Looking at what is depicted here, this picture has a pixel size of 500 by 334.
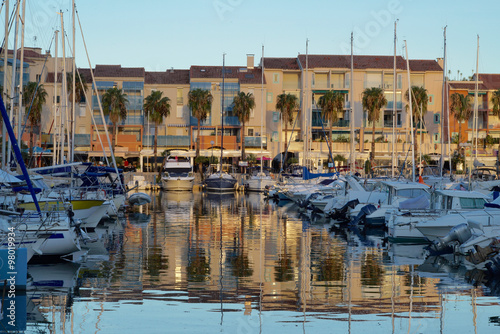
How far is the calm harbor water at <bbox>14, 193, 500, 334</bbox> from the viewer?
14.6 meters

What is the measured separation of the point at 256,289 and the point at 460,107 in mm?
75436

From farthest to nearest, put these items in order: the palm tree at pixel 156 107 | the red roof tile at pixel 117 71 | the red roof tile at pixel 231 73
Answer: the red roof tile at pixel 231 73, the red roof tile at pixel 117 71, the palm tree at pixel 156 107

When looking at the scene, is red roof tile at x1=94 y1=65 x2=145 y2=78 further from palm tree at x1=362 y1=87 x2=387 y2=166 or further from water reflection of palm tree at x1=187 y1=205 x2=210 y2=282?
water reflection of palm tree at x1=187 y1=205 x2=210 y2=282

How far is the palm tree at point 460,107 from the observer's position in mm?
88750

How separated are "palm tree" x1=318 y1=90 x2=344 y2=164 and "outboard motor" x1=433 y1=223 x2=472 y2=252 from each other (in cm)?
6164

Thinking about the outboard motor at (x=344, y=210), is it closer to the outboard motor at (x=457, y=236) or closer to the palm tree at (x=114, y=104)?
the outboard motor at (x=457, y=236)

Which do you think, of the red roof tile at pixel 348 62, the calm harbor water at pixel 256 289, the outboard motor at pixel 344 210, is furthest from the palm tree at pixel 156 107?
the calm harbor water at pixel 256 289

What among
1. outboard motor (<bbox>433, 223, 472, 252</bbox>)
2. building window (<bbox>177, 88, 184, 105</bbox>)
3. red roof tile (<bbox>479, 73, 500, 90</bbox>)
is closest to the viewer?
outboard motor (<bbox>433, 223, 472, 252</bbox>)

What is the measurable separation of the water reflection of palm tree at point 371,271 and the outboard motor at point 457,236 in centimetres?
235

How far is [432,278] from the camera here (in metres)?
20.6

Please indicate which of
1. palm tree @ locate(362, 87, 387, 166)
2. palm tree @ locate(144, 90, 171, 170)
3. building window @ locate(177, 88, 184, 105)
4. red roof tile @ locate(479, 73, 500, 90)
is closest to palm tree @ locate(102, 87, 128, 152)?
palm tree @ locate(144, 90, 171, 170)

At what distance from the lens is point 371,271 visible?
21.7 m

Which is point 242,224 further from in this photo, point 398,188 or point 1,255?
point 1,255

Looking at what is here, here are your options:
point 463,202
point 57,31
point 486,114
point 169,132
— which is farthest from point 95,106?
point 463,202
